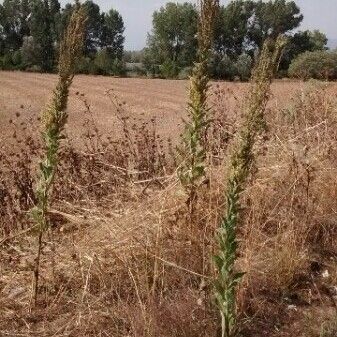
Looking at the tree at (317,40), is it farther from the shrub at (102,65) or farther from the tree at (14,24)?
the tree at (14,24)

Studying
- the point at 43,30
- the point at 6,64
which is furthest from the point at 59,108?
the point at 43,30

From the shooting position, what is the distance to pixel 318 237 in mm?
4922

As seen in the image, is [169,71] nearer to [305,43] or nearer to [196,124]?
[305,43]

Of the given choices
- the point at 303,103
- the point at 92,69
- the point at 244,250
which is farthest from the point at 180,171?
the point at 92,69

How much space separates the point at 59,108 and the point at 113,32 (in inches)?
3013

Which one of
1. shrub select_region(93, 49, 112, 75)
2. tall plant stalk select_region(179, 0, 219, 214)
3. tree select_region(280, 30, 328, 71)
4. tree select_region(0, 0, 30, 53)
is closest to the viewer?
tall plant stalk select_region(179, 0, 219, 214)

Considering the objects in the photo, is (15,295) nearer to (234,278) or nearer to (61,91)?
(61,91)

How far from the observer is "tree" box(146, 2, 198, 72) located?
63.8 metres

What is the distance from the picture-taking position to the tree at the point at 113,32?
A: 251 ft

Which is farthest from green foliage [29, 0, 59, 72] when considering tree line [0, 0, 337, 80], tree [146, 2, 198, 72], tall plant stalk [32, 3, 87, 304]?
tall plant stalk [32, 3, 87, 304]

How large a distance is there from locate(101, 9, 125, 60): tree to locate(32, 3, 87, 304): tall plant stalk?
73.3 meters

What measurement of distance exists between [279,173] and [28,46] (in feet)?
184

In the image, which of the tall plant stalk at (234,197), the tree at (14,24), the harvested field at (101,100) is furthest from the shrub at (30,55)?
the tall plant stalk at (234,197)

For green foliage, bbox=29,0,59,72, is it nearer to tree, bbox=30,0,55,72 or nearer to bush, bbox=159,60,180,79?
tree, bbox=30,0,55,72
